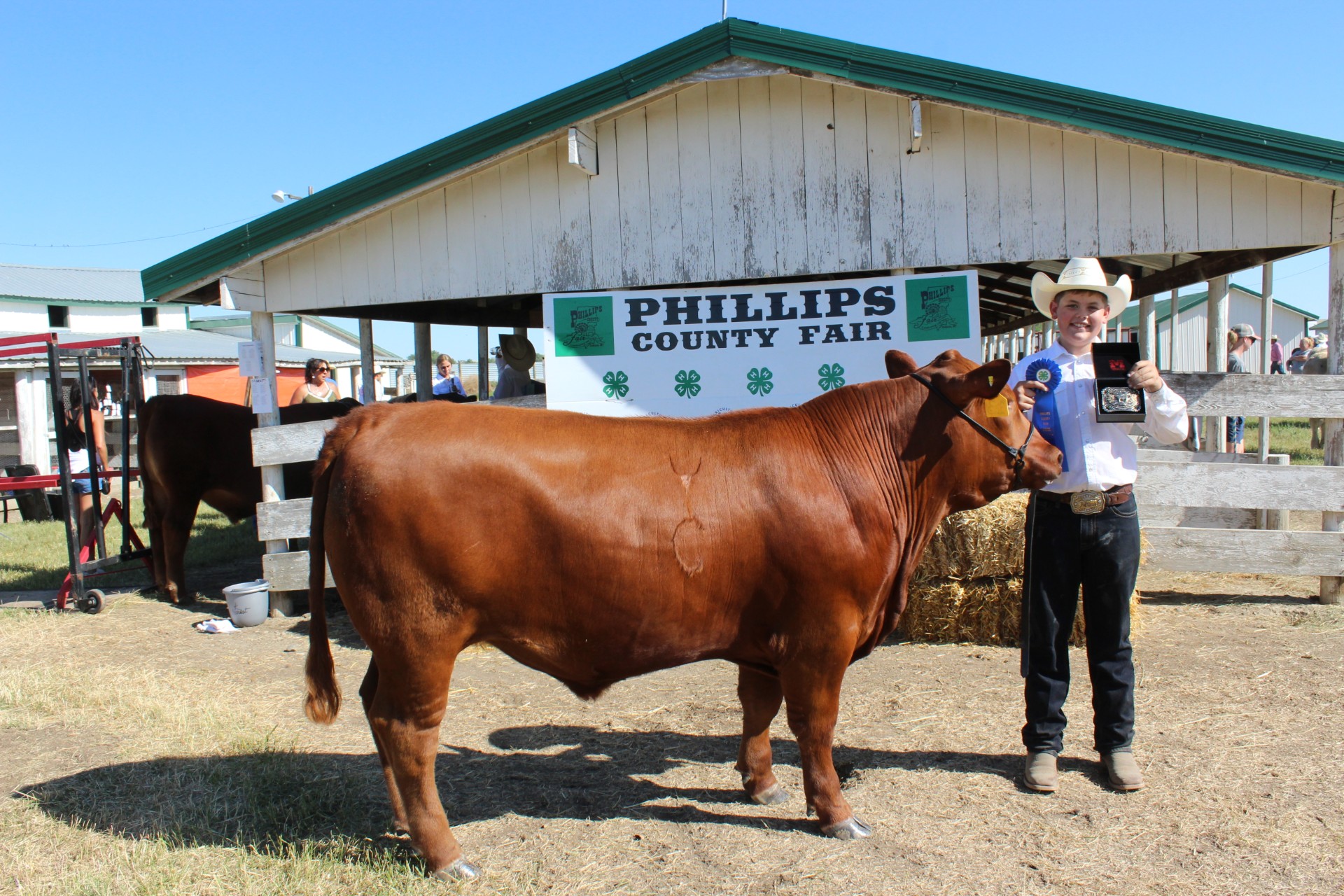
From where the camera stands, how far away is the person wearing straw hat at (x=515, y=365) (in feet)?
32.6

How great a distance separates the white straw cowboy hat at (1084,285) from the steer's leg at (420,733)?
113 inches

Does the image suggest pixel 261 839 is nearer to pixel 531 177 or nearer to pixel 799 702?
pixel 799 702

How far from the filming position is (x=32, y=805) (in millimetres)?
3832

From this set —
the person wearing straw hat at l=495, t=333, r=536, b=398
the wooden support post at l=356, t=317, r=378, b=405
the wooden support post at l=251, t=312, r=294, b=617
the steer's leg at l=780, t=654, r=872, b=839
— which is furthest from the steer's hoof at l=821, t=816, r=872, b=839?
the wooden support post at l=356, t=317, r=378, b=405

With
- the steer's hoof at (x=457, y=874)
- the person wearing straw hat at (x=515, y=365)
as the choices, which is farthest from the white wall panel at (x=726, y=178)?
the steer's hoof at (x=457, y=874)

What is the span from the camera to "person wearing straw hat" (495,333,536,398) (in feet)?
32.6

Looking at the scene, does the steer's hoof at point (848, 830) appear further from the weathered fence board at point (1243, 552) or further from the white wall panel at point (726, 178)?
the white wall panel at point (726, 178)

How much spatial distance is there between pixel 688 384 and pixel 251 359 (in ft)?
12.4

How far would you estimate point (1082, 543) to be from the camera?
3.85m

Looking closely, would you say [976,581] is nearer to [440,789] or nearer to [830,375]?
[830,375]

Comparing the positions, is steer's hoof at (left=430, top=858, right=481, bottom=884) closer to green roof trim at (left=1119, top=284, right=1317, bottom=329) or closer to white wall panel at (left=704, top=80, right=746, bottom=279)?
white wall panel at (left=704, top=80, right=746, bottom=279)

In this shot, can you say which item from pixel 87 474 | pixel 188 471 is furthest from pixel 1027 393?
pixel 87 474

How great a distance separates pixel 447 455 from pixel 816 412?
1.44 meters

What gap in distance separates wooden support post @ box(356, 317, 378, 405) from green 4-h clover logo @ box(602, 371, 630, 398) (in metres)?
4.45
